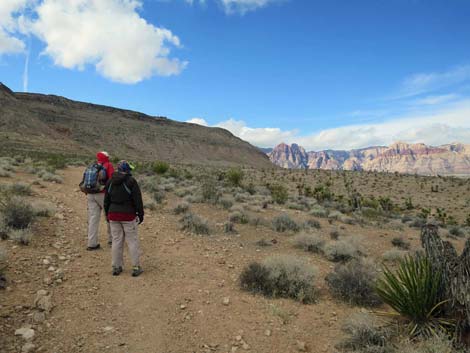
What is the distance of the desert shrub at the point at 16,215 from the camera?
23.1ft

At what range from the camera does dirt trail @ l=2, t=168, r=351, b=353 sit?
408cm

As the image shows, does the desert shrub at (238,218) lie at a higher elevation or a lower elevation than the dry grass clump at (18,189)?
lower

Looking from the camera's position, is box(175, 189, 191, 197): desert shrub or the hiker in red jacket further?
box(175, 189, 191, 197): desert shrub

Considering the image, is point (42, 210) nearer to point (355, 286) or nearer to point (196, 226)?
point (196, 226)

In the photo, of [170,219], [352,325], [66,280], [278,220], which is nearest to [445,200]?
[278,220]

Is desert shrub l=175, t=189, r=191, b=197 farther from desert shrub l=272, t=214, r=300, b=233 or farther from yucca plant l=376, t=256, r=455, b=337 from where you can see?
yucca plant l=376, t=256, r=455, b=337

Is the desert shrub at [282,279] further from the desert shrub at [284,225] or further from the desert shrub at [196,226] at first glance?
the desert shrub at [284,225]

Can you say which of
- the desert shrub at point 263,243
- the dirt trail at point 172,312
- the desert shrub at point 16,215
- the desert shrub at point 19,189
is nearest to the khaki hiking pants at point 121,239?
the dirt trail at point 172,312

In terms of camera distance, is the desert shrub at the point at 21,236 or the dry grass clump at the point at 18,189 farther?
the dry grass clump at the point at 18,189

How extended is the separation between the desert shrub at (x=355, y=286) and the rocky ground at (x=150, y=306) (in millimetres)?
203

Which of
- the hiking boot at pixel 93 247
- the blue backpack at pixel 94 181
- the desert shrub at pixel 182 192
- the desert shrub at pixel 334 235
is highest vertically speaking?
the blue backpack at pixel 94 181

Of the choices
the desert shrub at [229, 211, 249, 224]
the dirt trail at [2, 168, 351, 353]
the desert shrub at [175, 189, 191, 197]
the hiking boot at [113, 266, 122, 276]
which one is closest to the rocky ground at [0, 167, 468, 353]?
the dirt trail at [2, 168, 351, 353]

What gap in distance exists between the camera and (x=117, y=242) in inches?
230

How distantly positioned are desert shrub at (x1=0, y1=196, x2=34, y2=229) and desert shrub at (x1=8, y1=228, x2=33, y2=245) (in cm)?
41
